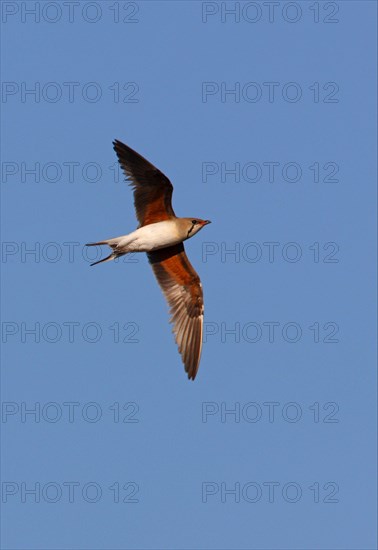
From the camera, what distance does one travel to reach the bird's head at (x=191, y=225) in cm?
2139

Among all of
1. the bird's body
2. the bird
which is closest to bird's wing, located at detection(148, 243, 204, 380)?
the bird

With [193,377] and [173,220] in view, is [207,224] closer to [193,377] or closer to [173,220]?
[173,220]

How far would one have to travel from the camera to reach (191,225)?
70.3 feet

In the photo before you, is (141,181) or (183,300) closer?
(141,181)

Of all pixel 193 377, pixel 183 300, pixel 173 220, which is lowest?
pixel 193 377

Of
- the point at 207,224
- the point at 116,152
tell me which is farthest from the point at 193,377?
the point at 116,152

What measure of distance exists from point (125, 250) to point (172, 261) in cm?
164

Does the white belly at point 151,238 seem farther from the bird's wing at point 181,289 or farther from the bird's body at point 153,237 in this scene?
the bird's wing at point 181,289

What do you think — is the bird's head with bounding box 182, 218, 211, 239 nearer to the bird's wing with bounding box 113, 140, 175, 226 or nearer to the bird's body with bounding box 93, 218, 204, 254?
the bird's body with bounding box 93, 218, 204, 254

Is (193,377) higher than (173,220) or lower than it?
lower

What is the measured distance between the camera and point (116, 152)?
20828mm

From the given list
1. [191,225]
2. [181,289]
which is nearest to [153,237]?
[191,225]

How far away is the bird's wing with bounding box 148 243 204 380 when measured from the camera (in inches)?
872

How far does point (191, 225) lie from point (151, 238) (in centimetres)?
83
